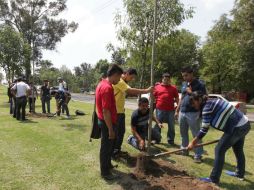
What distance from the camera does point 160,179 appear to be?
20.4 feet

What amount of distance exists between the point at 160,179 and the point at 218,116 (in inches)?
62.0

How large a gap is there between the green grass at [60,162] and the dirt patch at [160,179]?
25 centimetres

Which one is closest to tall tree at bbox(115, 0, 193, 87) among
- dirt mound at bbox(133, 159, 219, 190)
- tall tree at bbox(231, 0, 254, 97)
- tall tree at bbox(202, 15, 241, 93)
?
dirt mound at bbox(133, 159, 219, 190)

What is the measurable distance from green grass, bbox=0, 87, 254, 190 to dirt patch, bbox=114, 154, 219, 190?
247mm

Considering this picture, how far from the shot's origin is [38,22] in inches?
1350

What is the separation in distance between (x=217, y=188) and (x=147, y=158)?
148 cm

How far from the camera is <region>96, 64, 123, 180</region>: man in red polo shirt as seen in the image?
5.77m

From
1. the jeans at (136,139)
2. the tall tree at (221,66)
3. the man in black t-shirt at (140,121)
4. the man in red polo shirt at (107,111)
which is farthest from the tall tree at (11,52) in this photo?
the tall tree at (221,66)

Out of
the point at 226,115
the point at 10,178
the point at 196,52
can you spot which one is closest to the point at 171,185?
the point at 226,115

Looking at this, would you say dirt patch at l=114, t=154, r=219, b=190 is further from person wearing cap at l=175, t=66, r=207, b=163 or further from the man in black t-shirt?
the man in black t-shirt

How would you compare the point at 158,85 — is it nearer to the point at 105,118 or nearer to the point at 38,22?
the point at 105,118

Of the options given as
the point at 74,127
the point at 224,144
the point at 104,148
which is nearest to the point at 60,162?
the point at 104,148

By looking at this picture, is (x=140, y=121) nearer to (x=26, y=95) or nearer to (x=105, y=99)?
(x=105, y=99)

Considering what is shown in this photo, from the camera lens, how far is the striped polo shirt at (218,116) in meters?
5.66
